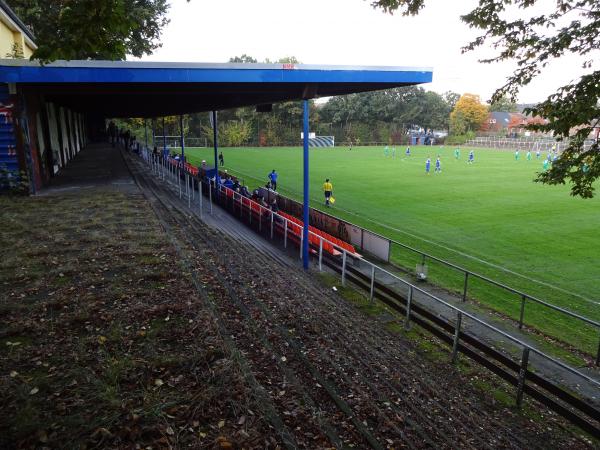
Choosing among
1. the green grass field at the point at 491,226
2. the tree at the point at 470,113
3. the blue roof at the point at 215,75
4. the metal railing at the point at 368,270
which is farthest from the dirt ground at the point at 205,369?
the tree at the point at 470,113

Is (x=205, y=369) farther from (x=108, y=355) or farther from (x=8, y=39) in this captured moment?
(x=8, y=39)

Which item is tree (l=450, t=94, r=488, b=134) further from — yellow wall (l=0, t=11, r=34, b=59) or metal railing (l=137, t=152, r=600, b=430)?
yellow wall (l=0, t=11, r=34, b=59)

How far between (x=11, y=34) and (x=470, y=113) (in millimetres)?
86717

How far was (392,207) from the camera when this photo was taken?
76.4ft

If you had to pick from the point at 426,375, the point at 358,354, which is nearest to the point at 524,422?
the point at 426,375

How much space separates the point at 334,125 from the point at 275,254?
7517 cm

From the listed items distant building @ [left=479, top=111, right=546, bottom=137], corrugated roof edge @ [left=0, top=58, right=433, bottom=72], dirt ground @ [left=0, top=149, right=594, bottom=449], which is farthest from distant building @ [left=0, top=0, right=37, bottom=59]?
distant building @ [left=479, top=111, right=546, bottom=137]

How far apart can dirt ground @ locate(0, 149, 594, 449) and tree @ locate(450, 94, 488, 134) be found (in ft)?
297

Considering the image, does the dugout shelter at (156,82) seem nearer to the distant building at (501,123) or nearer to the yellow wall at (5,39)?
the yellow wall at (5,39)

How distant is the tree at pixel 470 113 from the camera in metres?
90.6

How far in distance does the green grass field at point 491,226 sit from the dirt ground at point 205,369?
5.24 m

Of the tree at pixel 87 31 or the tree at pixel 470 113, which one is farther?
the tree at pixel 470 113

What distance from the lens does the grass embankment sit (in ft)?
13.4

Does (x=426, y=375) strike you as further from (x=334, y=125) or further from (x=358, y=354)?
(x=334, y=125)
